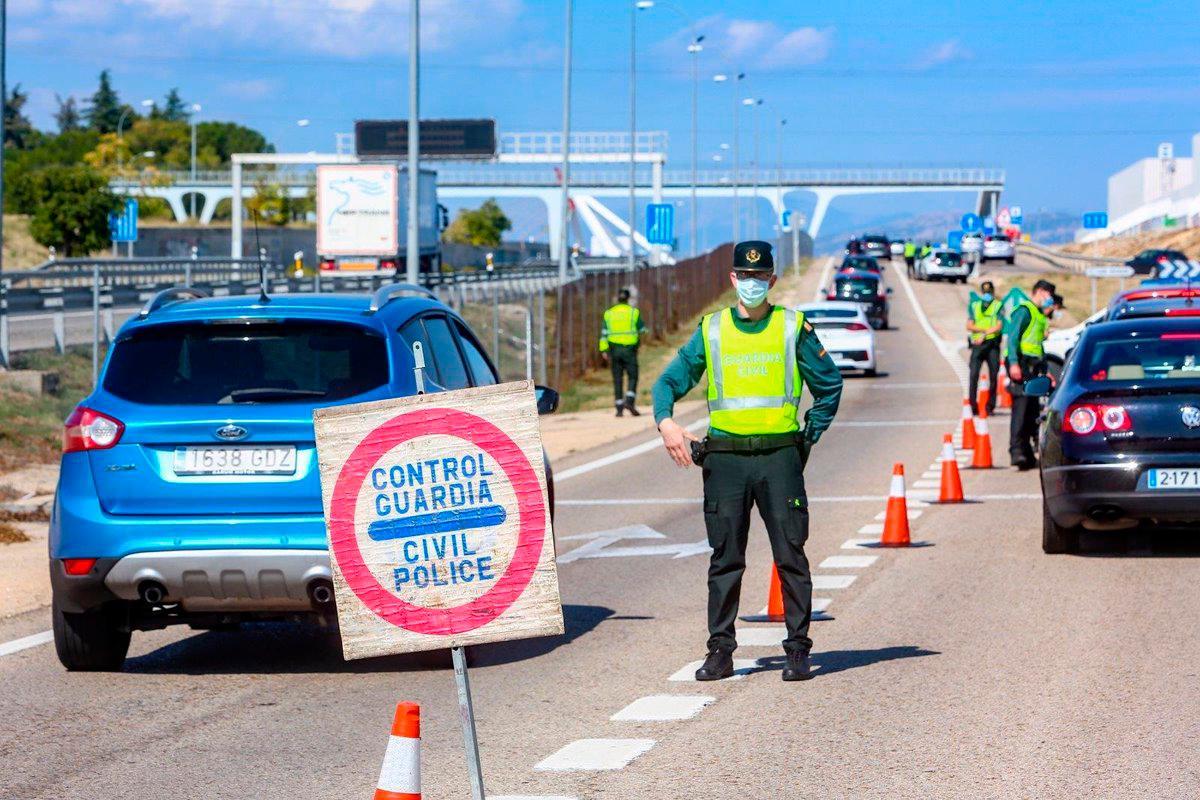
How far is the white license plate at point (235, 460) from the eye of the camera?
8961 mm

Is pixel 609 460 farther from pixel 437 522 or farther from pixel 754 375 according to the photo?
pixel 437 522

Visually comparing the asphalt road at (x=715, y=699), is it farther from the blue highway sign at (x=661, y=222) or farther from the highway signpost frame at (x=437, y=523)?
the blue highway sign at (x=661, y=222)

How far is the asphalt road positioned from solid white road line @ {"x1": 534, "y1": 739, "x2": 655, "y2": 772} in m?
0.03

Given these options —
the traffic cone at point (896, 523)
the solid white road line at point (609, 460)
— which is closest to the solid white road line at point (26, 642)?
the traffic cone at point (896, 523)

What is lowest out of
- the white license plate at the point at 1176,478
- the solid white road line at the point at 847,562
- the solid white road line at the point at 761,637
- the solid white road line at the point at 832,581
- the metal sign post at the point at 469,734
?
the solid white road line at the point at 847,562

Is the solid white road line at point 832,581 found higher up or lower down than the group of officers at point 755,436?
lower down

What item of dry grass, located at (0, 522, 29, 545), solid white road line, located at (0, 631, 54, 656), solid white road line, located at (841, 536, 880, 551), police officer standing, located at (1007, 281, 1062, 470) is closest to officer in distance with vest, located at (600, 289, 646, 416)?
police officer standing, located at (1007, 281, 1062, 470)

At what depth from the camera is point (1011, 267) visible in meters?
104

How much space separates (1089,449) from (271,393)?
6.02 metres

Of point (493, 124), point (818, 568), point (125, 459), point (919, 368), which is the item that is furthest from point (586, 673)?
point (493, 124)

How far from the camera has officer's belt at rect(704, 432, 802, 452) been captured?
8898 mm

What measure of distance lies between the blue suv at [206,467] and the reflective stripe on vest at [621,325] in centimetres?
2001

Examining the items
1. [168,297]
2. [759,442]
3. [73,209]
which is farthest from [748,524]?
[73,209]

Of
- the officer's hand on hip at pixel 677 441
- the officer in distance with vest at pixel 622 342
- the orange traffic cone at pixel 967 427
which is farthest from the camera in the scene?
the officer in distance with vest at pixel 622 342
